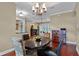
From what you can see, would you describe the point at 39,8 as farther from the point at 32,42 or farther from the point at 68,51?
the point at 68,51

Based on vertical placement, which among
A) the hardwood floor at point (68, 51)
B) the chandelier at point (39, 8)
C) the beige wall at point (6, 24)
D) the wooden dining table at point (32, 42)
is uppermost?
the chandelier at point (39, 8)

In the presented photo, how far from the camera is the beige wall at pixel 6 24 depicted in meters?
1.92

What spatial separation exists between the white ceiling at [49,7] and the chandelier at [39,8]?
6 cm

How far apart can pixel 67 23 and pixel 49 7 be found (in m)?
0.43

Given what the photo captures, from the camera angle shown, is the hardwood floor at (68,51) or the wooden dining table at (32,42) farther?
the wooden dining table at (32,42)

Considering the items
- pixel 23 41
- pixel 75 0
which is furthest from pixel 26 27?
pixel 75 0

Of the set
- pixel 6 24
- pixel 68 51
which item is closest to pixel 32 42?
pixel 6 24

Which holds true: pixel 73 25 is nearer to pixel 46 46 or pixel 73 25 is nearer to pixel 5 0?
pixel 46 46

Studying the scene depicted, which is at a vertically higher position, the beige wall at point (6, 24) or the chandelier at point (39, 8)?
the chandelier at point (39, 8)

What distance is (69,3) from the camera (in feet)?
6.08

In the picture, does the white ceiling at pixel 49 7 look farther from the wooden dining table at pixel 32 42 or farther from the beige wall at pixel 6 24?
the wooden dining table at pixel 32 42

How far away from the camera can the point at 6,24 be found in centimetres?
193

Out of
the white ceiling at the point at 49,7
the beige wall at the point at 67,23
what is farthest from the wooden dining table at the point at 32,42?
the white ceiling at the point at 49,7

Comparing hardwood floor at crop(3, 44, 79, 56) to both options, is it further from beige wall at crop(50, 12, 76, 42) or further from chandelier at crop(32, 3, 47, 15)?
chandelier at crop(32, 3, 47, 15)
